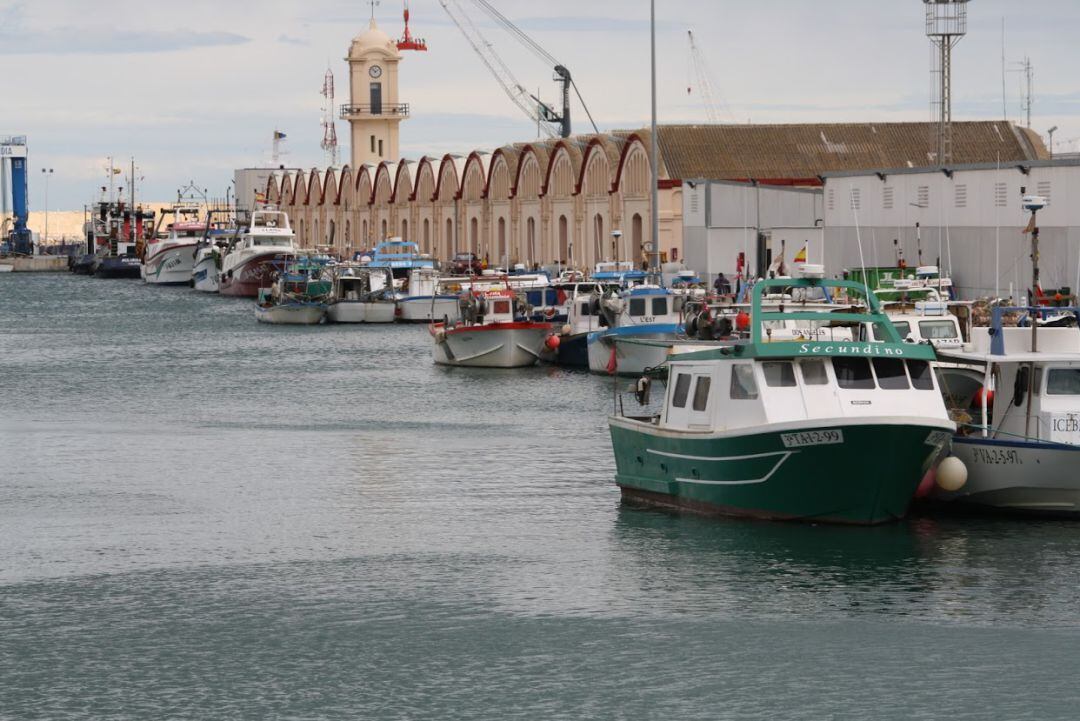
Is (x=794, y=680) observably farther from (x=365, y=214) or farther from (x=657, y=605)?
(x=365, y=214)

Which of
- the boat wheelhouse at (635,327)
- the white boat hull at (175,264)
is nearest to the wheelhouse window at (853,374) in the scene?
the boat wheelhouse at (635,327)

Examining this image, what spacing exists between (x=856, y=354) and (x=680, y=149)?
79416mm

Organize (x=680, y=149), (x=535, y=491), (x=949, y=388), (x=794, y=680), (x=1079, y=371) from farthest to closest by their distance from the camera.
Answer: (x=680, y=149), (x=535, y=491), (x=949, y=388), (x=1079, y=371), (x=794, y=680)

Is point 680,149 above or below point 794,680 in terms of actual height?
above

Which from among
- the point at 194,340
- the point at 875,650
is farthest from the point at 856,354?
the point at 194,340

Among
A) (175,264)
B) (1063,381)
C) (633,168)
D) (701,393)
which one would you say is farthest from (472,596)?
(175,264)

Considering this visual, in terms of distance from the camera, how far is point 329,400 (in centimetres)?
5853

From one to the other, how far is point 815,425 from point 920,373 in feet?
7.91

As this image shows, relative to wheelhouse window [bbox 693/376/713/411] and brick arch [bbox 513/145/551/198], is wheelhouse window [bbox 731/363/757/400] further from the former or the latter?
brick arch [bbox 513/145/551/198]

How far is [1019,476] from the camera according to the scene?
32.2 metres

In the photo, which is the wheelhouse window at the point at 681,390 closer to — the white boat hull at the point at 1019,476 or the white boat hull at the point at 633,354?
the white boat hull at the point at 1019,476

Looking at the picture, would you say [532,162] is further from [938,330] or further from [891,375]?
[891,375]

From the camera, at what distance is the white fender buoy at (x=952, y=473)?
32094mm

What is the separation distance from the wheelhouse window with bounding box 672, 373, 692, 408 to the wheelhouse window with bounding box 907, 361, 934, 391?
4.01m
